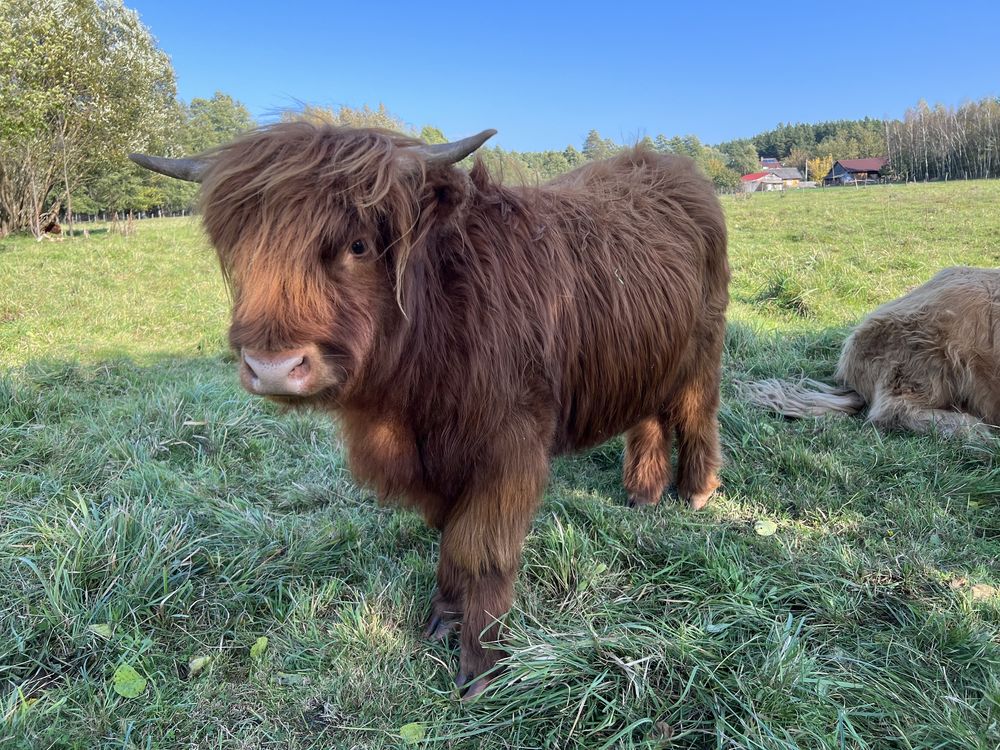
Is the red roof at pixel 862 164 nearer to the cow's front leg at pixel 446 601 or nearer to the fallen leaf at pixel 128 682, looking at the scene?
the cow's front leg at pixel 446 601

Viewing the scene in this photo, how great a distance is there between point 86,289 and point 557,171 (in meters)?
9.09

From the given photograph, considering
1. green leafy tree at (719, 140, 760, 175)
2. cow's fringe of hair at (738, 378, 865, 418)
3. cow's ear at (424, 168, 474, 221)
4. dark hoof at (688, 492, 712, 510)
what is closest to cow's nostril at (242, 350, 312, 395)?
cow's ear at (424, 168, 474, 221)

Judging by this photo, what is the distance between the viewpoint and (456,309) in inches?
72.4

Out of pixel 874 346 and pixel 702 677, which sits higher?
pixel 874 346

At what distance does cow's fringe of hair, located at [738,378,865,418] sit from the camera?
13.0 ft

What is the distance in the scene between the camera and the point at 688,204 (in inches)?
108

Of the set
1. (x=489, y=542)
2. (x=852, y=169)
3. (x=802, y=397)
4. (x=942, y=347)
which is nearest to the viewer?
(x=489, y=542)

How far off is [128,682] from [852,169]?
294 feet

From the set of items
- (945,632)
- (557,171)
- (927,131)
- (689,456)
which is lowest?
(945,632)

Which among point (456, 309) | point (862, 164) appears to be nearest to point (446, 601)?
point (456, 309)

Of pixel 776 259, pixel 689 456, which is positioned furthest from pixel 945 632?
pixel 776 259

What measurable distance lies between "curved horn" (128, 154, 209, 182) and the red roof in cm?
8686

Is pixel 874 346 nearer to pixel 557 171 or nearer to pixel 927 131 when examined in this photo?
pixel 557 171

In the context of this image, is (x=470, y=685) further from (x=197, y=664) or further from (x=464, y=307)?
(x=464, y=307)
